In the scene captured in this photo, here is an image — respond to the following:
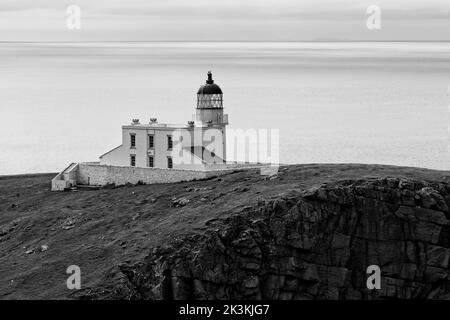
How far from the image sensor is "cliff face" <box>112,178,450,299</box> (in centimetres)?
6544

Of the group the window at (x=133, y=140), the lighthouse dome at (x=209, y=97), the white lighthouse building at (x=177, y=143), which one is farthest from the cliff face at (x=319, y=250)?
the lighthouse dome at (x=209, y=97)

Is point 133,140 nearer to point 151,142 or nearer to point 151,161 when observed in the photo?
point 151,142

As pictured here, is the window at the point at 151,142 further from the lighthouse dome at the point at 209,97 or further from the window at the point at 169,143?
the lighthouse dome at the point at 209,97

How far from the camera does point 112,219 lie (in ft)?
243

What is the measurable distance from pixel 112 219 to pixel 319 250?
45.6ft

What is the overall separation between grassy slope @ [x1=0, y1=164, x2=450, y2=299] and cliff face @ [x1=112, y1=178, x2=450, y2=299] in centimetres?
153

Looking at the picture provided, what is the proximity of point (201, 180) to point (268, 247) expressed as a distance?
11845 millimetres

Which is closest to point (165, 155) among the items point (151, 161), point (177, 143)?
point (177, 143)

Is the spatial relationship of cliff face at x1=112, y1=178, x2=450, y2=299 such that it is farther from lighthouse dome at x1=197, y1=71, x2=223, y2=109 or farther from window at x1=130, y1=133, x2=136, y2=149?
lighthouse dome at x1=197, y1=71, x2=223, y2=109

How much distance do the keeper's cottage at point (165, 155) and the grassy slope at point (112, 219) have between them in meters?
1.40

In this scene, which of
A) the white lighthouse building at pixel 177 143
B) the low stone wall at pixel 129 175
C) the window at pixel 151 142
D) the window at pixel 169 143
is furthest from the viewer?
the window at pixel 151 142

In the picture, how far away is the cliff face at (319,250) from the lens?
65438 mm

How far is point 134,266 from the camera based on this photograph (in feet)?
215
